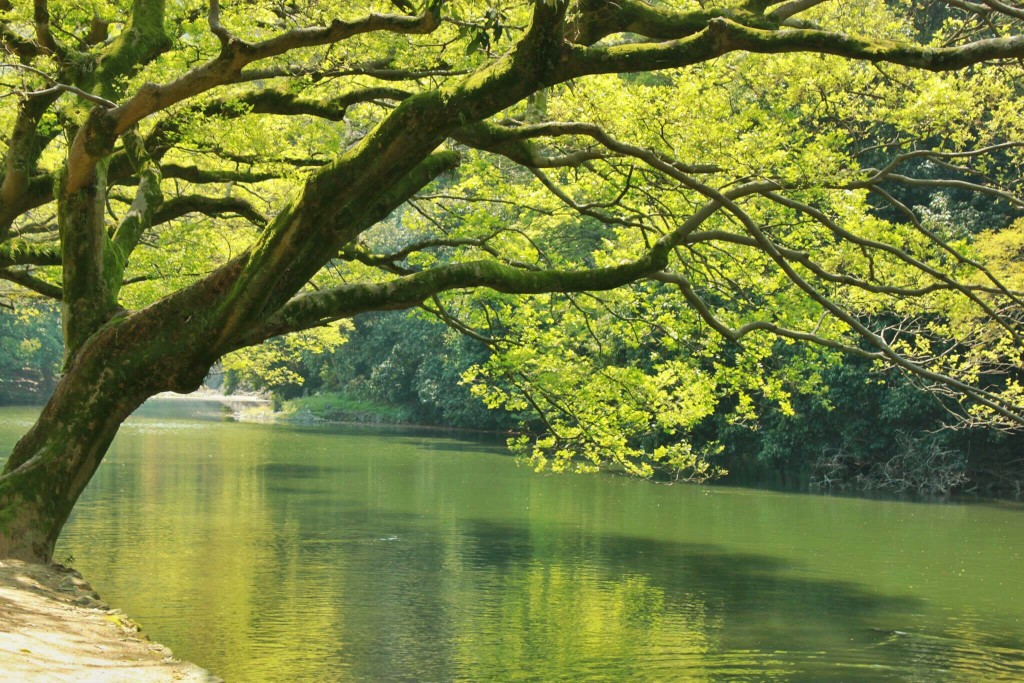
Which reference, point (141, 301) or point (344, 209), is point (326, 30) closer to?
point (344, 209)

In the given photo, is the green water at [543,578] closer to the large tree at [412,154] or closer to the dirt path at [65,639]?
the dirt path at [65,639]

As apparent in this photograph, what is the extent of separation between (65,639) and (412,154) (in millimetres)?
3622

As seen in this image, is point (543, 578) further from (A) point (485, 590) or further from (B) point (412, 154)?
(B) point (412, 154)

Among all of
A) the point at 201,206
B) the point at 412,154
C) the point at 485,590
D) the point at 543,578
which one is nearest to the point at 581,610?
the point at 485,590

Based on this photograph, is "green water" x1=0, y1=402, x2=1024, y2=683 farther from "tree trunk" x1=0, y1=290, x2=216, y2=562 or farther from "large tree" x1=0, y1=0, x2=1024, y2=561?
"large tree" x1=0, y1=0, x2=1024, y2=561

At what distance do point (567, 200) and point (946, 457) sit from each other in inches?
867

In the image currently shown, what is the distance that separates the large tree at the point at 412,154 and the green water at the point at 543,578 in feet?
13.4

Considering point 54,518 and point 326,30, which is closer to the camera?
point 326,30

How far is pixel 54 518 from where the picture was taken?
8297mm

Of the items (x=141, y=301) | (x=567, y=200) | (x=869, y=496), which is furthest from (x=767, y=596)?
(x=869, y=496)

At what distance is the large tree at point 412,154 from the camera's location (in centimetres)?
676

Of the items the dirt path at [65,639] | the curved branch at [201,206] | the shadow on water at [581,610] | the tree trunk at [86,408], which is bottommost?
the shadow on water at [581,610]

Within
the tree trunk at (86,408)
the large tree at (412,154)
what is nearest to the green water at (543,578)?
the tree trunk at (86,408)

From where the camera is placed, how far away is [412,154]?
22.4ft
